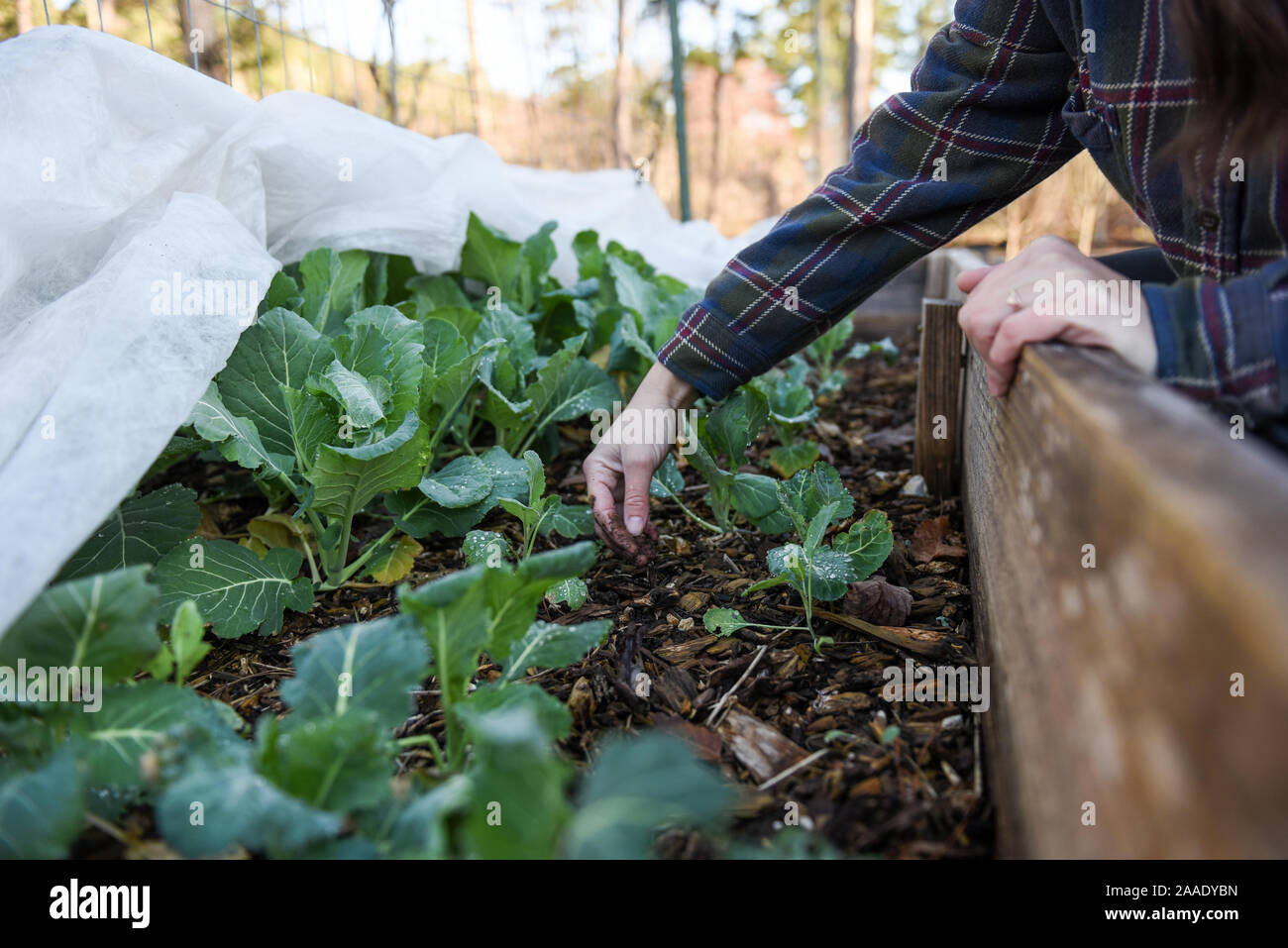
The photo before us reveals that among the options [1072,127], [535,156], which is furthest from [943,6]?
[1072,127]

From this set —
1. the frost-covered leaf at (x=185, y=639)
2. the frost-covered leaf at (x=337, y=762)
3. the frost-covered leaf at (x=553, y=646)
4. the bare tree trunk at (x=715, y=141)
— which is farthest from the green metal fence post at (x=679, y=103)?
the bare tree trunk at (x=715, y=141)

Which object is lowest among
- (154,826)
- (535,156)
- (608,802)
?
(154,826)

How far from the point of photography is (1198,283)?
78cm

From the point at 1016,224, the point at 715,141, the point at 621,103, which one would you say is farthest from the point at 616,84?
the point at 715,141

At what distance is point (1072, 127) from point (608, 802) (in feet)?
3.63

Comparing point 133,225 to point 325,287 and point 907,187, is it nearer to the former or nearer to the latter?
point 325,287

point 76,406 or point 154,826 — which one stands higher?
point 76,406

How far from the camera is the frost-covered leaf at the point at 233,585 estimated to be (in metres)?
1.26

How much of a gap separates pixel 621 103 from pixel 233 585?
6.75 metres

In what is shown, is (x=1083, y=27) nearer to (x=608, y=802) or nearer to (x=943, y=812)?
(x=943, y=812)

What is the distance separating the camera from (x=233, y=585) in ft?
4.24

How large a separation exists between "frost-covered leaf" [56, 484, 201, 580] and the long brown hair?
142 cm
